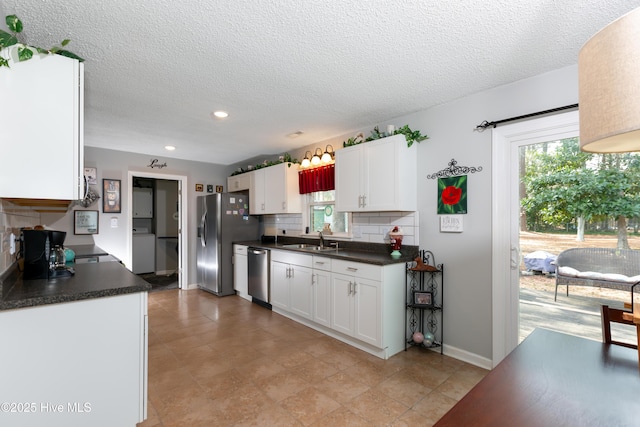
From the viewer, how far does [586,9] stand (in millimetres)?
1620

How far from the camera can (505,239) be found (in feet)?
8.49

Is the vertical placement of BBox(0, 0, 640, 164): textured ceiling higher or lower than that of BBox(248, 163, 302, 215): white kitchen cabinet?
higher

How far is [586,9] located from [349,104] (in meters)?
1.73

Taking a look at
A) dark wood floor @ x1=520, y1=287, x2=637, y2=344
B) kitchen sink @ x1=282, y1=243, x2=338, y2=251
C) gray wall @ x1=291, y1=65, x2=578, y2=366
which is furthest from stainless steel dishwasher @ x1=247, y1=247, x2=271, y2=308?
dark wood floor @ x1=520, y1=287, x2=637, y2=344

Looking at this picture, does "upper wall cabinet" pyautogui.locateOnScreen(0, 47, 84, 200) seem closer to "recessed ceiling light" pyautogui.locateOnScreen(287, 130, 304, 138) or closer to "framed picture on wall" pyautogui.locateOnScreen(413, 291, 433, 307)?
"recessed ceiling light" pyautogui.locateOnScreen(287, 130, 304, 138)

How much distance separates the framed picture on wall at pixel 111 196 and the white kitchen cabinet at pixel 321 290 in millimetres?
3351

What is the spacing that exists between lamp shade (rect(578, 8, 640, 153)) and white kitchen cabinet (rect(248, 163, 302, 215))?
398 cm

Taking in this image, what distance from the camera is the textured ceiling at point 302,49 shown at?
1.62 metres

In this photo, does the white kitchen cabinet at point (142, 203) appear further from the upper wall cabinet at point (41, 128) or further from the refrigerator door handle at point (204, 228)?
the upper wall cabinet at point (41, 128)

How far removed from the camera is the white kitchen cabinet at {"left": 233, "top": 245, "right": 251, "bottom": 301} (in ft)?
15.5

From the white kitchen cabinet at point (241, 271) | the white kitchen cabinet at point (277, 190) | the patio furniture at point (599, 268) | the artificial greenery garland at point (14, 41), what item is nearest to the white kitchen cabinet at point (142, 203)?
the white kitchen cabinet at point (241, 271)

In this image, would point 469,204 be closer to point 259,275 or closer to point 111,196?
point 259,275

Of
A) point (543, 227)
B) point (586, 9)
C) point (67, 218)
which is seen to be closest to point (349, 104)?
point (586, 9)

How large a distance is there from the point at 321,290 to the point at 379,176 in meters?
1.38
